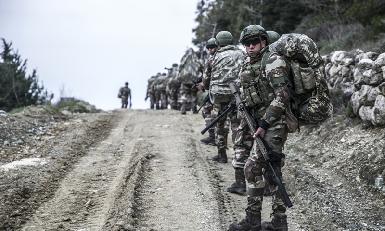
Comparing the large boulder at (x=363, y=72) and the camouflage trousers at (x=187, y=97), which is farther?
the camouflage trousers at (x=187, y=97)

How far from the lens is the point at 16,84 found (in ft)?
112

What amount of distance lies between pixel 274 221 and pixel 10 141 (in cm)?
757

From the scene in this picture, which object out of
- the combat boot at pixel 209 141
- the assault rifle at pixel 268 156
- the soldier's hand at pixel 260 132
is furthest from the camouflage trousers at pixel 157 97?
the soldier's hand at pixel 260 132

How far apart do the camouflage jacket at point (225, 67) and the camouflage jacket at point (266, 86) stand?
8.80 ft

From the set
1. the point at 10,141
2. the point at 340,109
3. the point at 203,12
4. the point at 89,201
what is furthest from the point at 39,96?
the point at 89,201

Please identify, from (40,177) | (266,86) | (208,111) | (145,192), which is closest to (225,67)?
(208,111)

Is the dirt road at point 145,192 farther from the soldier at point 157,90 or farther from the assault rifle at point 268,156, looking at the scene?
the soldier at point 157,90

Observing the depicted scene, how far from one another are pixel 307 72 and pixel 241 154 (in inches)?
86.8

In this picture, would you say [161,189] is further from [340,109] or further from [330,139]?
[340,109]

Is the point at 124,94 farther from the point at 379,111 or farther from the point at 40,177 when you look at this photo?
the point at 379,111

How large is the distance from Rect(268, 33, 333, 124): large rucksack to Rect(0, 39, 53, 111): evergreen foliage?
92.4 feet

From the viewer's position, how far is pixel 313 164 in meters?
9.62

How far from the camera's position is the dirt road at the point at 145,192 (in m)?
6.37

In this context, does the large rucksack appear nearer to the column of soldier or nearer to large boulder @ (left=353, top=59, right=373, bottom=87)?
the column of soldier
